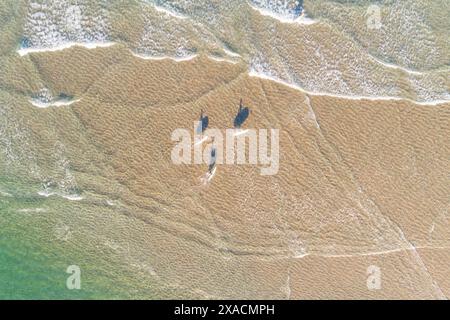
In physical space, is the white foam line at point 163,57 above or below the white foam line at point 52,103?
above

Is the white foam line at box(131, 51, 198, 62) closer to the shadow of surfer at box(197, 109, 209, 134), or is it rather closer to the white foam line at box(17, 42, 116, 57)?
the white foam line at box(17, 42, 116, 57)

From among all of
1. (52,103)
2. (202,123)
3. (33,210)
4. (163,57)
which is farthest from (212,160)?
(33,210)

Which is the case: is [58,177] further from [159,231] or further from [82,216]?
[159,231]

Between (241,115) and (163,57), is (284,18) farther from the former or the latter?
(163,57)

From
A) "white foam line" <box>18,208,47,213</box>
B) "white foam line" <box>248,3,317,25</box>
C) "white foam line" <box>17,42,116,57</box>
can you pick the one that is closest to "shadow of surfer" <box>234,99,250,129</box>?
"white foam line" <box>248,3,317,25</box>

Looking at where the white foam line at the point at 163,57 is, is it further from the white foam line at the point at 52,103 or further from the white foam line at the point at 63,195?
the white foam line at the point at 63,195

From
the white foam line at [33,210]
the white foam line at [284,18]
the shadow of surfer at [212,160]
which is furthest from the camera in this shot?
the white foam line at [33,210]

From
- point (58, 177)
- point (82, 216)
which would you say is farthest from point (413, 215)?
point (58, 177)

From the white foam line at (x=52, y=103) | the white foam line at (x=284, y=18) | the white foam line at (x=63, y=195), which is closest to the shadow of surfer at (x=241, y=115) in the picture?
the white foam line at (x=284, y=18)

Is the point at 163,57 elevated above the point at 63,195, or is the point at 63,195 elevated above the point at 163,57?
the point at 163,57
